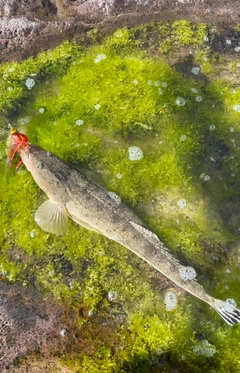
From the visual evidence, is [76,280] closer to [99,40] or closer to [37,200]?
[37,200]

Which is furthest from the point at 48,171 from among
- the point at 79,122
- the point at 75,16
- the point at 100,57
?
the point at 75,16

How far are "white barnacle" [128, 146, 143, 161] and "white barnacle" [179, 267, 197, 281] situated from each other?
150cm

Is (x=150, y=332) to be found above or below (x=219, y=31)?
below

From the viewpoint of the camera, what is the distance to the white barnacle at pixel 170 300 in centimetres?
393

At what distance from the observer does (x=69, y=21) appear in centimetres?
532

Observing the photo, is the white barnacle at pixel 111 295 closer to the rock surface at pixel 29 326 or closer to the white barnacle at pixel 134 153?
the rock surface at pixel 29 326

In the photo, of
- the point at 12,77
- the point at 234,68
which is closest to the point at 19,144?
the point at 12,77

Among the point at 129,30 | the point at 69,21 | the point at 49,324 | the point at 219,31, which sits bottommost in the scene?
the point at 49,324

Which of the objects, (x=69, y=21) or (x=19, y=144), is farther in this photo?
(x=69, y=21)

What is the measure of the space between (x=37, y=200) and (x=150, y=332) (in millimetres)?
1988

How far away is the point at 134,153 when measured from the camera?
462 cm

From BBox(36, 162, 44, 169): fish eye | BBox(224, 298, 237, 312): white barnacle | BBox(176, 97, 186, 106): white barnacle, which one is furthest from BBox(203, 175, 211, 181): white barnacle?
BBox(36, 162, 44, 169): fish eye

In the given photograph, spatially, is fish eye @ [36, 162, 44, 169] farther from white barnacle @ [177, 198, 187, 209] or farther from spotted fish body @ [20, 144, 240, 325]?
white barnacle @ [177, 198, 187, 209]

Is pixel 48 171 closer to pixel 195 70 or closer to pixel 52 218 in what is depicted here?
pixel 52 218
